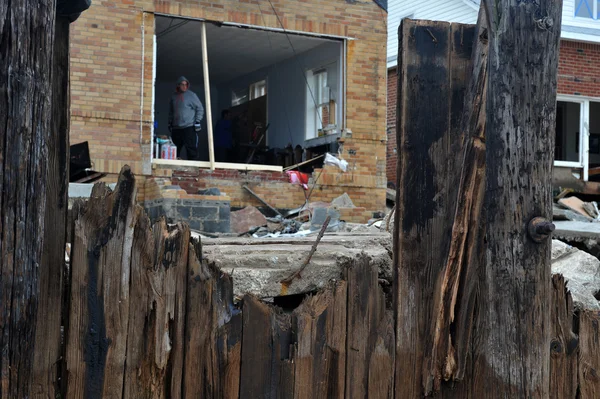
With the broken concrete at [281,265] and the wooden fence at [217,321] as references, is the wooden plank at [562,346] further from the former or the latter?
the broken concrete at [281,265]

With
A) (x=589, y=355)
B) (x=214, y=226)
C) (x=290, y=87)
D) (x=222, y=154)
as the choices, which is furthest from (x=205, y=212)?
(x=589, y=355)

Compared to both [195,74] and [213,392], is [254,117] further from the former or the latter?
[213,392]

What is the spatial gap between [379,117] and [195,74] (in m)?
7.43

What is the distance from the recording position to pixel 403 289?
3369 millimetres

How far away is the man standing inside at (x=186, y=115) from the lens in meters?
15.2

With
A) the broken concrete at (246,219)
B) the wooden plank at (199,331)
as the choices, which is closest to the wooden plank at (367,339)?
the wooden plank at (199,331)

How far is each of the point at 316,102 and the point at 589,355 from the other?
1405 cm

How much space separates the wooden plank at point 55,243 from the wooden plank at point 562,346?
216 centimetres

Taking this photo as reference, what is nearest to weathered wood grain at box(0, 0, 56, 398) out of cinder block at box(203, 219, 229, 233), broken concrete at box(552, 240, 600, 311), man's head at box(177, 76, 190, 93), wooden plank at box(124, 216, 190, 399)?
wooden plank at box(124, 216, 190, 399)

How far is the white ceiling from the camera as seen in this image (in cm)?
1564

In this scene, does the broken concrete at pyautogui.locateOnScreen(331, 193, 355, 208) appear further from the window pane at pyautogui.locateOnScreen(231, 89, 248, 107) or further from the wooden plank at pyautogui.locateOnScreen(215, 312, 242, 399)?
the wooden plank at pyautogui.locateOnScreen(215, 312, 242, 399)

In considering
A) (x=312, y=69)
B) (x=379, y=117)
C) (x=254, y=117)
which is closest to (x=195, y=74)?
(x=254, y=117)

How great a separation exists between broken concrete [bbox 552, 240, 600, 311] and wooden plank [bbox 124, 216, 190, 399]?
2.43m

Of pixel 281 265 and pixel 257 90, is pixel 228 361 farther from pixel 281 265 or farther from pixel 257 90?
pixel 257 90
